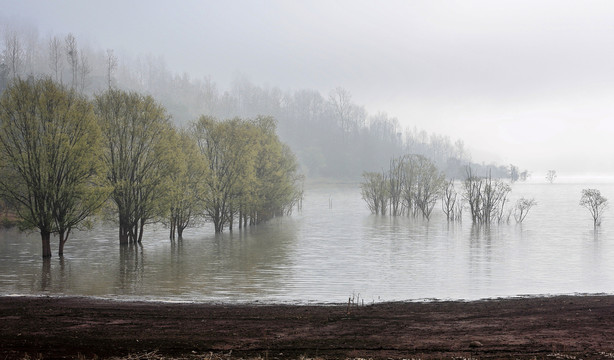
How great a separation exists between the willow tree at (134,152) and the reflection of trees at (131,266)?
8.62ft

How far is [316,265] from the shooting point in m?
37.3

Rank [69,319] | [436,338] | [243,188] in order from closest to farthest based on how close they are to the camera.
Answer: [436,338] → [69,319] → [243,188]

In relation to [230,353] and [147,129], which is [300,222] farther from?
[230,353]

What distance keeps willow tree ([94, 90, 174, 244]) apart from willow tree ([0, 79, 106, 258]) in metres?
6.25

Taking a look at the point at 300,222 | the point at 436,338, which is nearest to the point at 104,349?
the point at 436,338

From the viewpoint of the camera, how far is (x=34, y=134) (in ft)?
119

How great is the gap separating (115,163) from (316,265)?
21.1 meters

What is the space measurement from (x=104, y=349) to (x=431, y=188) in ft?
267

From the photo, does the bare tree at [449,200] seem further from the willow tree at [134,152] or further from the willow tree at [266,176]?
A: the willow tree at [134,152]

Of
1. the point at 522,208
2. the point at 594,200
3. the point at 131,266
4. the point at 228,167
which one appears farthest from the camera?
the point at 522,208

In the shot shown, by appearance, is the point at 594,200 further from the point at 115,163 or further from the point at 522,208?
the point at 115,163

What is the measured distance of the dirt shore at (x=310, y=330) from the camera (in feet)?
41.5

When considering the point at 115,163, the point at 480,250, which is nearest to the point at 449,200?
the point at 480,250

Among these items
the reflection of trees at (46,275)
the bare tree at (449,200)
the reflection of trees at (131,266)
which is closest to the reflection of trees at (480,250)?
the bare tree at (449,200)
